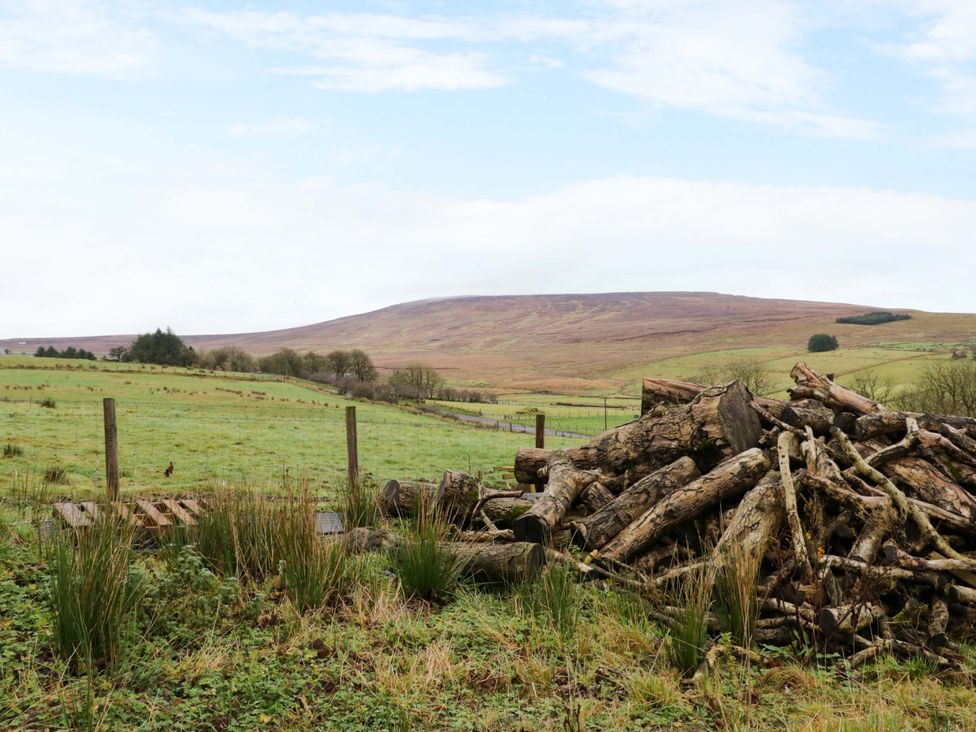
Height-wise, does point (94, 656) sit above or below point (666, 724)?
above

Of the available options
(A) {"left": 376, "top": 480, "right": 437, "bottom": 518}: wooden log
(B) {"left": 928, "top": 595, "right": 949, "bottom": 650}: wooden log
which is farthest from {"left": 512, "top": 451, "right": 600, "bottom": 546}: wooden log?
(B) {"left": 928, "top": 595, "right": 949, "bottom": 650}: wooden log

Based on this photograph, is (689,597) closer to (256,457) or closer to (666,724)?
(666,724)

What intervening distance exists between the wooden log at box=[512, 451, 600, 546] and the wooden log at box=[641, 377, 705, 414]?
1.79 m

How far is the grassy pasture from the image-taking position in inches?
595

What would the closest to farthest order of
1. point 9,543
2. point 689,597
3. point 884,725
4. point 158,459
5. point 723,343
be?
point 884,725, point 689,597, point 9,543, point 158,459, point 723,343

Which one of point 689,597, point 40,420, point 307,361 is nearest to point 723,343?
point 307,361

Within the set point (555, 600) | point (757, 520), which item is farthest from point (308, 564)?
point (757, 520)

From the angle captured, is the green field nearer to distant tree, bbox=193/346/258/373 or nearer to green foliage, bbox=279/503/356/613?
green foliage, bbox=279/503/356/613

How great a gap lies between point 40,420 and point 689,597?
24.9 metres

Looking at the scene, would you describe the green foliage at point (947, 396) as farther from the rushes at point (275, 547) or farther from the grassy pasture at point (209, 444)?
the rushes at point (275, 547)

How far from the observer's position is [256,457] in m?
19.2

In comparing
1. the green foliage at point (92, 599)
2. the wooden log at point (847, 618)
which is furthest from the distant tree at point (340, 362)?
the wooden log at point (847, 618)

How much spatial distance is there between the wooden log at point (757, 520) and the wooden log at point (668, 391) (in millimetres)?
3225

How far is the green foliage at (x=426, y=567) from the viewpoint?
641cm
